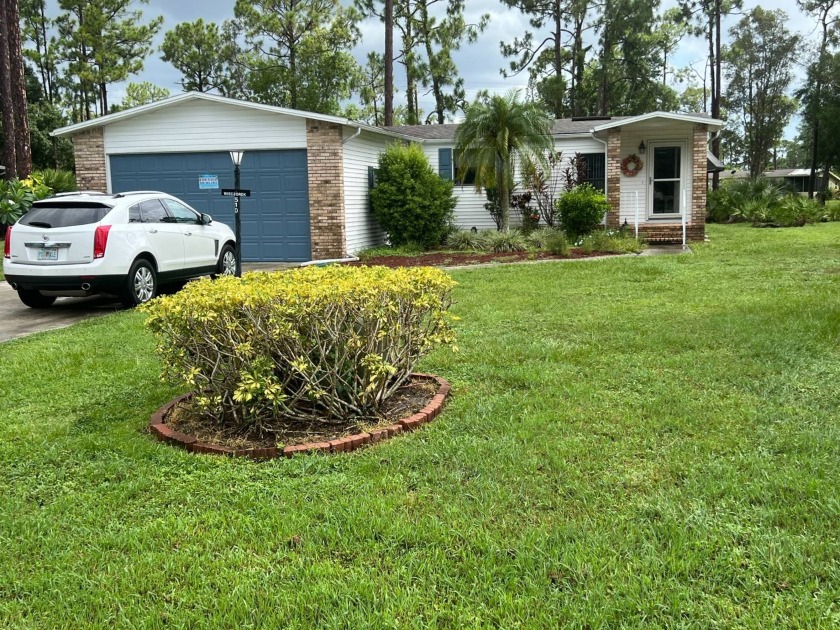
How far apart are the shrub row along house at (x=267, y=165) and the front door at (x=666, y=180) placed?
45.9 inches

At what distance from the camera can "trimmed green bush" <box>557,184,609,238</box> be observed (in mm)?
16375

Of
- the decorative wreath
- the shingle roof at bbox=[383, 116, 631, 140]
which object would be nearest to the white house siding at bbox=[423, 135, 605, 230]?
the shingle roof at bbox=[383, 116, 631, 140]

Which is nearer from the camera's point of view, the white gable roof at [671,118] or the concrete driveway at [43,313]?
the concrete driveway at [43,313]

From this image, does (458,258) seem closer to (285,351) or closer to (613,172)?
(613,172)

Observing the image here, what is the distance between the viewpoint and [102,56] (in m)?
36.2

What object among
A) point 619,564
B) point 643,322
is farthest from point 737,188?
point 619,564

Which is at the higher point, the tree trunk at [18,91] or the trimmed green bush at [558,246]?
the tree trunk at [18,91]

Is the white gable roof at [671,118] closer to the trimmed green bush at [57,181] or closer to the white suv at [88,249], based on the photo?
the white suv at [88,249]

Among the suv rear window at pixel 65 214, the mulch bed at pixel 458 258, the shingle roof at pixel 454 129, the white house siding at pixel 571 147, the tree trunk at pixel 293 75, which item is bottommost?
the mulch bed at pixel 458 258

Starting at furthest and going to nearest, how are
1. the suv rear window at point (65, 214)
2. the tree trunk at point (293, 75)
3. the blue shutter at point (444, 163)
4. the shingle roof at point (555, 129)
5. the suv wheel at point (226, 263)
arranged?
the tree trunk at point (293, 75), the blue shutter at point (444, 163), the shingle roof at point (555, 129), the suv wheel at point (226, 263), the suv rear window at point (65, 214)

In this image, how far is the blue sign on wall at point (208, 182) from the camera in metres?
15.4

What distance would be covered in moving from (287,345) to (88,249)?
5861mm

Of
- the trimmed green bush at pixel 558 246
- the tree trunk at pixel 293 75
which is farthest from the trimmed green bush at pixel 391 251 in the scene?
the tree trunk at pixel 293 75

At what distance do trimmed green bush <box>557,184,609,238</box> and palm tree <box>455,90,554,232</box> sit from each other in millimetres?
1226
